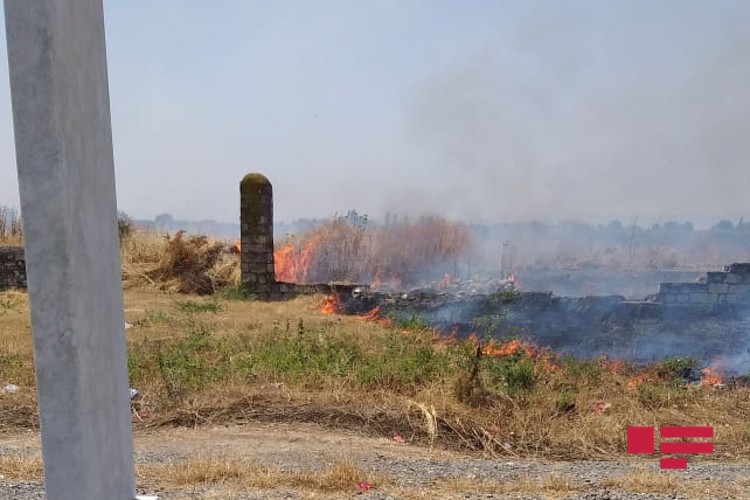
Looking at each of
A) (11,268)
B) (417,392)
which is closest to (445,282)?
(417,392)

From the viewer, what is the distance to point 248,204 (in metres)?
13.5

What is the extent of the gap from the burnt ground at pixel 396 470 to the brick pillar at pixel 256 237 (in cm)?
814

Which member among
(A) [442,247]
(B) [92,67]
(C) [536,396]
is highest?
(B) [92,67]

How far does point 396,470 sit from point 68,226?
11.0 ft

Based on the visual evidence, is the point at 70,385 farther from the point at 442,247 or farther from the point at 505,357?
the point at 442,247

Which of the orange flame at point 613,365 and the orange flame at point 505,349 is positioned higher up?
the orange flame at point 505,349

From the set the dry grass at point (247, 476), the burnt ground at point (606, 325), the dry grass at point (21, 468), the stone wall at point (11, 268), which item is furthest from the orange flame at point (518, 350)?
the stone wall at point (11, 268)

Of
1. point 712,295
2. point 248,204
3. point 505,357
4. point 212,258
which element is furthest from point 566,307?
point 212,258

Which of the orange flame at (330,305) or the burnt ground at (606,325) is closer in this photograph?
the burnt ground at (606,325)

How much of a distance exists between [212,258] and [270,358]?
9.35m

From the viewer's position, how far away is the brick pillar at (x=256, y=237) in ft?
44.0

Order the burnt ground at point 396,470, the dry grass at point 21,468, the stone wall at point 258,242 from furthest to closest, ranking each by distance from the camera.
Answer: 1. the stone wall at point 258,242
2. the dry grass at point 21,468
3. the burnt ground at point 396,470

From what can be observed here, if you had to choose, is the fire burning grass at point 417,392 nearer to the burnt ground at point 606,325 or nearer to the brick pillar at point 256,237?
the burnt ground at point 606,325

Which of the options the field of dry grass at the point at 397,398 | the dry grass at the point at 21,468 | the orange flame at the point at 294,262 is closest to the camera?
the dry grass at the point at 21,468
